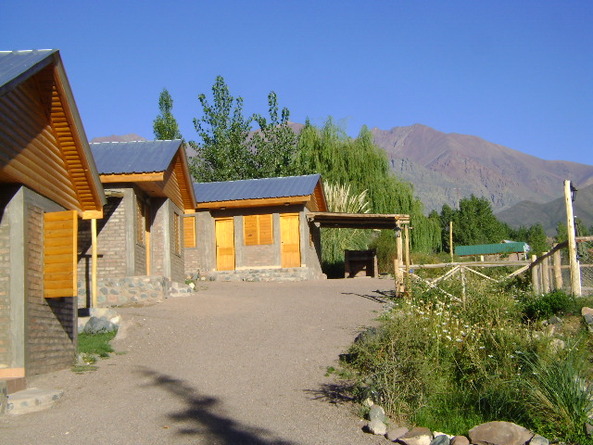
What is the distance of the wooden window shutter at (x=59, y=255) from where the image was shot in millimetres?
11203

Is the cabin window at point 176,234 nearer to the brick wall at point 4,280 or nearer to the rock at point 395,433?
the brick wall at point 4,280

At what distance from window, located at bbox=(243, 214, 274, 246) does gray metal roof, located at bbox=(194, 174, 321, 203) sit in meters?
0.90

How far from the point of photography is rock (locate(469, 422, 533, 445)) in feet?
25.4

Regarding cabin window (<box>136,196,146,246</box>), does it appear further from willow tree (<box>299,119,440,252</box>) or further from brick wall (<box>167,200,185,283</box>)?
willow tree (<box>299,119,440,252</box>)

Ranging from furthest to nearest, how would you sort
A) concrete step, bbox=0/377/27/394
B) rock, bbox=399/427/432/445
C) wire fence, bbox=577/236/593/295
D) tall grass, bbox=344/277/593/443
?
wire fence, bbox=577/236/593/295, concrete step, bbox=0/377/27/394, tall grass, bbox=344/277/593/443, rock, bbox=399/427/432/445

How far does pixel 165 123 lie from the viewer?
50.4 m

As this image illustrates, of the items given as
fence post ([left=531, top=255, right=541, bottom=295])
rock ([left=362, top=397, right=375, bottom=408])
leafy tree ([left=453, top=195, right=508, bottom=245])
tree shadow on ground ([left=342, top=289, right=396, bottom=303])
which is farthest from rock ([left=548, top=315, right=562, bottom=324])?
leafy tree ([left=453, top=195, right=508, bottom=245])

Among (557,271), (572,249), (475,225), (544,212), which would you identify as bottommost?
(557,271)

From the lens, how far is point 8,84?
892 cm

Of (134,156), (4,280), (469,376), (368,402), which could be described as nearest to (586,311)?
(469,376)

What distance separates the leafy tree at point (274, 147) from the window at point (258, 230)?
14888 mm

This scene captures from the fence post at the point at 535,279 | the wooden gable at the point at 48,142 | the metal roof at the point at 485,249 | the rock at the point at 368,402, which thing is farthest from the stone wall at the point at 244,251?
the metal roof at the point at 485,249

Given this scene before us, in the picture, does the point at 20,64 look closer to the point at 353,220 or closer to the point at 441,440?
the point at 441,440

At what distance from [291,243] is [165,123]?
25508 millimetres
